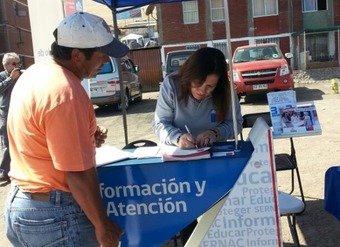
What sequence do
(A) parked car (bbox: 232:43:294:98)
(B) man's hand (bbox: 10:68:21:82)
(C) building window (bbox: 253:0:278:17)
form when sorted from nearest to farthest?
(B) man's hand (bbox: 10:68:21:82) → (A) parked car (bbox: 232:43:294:98) → (C) building window (bbox: 253:0:278:17)

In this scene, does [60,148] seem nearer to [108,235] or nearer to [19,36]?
[108,235]

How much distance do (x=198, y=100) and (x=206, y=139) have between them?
450mm

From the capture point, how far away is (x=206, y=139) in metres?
2.64

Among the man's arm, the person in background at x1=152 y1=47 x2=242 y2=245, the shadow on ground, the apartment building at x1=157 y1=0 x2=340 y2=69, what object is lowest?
the shadow on ground

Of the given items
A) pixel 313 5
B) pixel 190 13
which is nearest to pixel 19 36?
pixel 190 13

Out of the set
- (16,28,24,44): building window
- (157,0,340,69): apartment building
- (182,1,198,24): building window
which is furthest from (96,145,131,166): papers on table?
(16,28,24,44): building window

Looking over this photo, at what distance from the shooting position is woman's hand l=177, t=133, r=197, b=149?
2.53 m

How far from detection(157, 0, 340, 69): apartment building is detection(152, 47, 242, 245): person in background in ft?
83.6

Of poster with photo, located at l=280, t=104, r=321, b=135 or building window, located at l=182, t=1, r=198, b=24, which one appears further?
A: building window, located at l=182, t=1, r=198, b=24

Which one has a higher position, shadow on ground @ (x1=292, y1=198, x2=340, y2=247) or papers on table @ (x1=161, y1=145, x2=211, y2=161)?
papers on table @ (x1=161, y1=145, x2=211, y2=161)

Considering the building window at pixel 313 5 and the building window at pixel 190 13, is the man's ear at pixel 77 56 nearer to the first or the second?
the building window at pixel 190 13

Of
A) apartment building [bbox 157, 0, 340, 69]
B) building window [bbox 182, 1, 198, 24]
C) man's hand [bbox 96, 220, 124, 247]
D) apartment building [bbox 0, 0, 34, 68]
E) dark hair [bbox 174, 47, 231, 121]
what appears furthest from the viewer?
building window [bbox 182, 1, 198, 24]

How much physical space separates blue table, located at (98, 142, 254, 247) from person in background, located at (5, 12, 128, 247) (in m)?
0.32

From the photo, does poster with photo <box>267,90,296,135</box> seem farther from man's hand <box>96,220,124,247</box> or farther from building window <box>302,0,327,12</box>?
building window <box>302,0,327,12</box>
